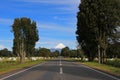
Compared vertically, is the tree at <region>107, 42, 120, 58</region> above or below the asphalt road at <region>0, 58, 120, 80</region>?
above

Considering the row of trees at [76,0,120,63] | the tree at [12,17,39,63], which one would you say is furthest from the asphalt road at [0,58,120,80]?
the tree at [12,17,39,63]

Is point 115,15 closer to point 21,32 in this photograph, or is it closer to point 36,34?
point 21,32

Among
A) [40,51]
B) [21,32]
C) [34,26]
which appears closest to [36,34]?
[34,26]

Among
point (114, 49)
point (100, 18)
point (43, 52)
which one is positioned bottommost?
point (114, 49)

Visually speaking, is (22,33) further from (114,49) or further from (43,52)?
(43,52)

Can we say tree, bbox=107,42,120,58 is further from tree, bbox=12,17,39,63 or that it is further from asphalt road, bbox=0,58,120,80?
asphalt road, bbox=0,58,120,80

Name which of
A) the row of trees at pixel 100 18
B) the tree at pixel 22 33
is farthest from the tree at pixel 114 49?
the tree at pixel 22 33

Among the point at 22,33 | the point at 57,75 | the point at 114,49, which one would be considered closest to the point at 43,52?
the point at 114,49

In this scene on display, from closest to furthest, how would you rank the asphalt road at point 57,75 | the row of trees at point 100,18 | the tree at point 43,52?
the asphalt road at point 57,75, the row of trees at point 100,18, the tree at point 43,52

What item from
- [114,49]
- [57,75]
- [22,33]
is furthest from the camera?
→ [114,49]

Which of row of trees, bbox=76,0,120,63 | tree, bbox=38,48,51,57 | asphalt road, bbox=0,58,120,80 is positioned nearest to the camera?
asphalt road, bbox=0,58,120,80

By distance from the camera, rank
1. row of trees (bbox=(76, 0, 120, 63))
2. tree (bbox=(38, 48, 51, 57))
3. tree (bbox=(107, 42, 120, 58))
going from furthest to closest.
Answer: tree (bbox=(38, 48, 51, 57)) < tree (bbox=(107, 42, 120, 58)) < row of trees (bbox=(76, 0, 120, 63))

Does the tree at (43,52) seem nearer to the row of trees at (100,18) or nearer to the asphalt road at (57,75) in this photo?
the row of trees at (100,18)

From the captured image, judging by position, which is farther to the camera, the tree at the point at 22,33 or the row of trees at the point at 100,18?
the tree at the point at 22,33
